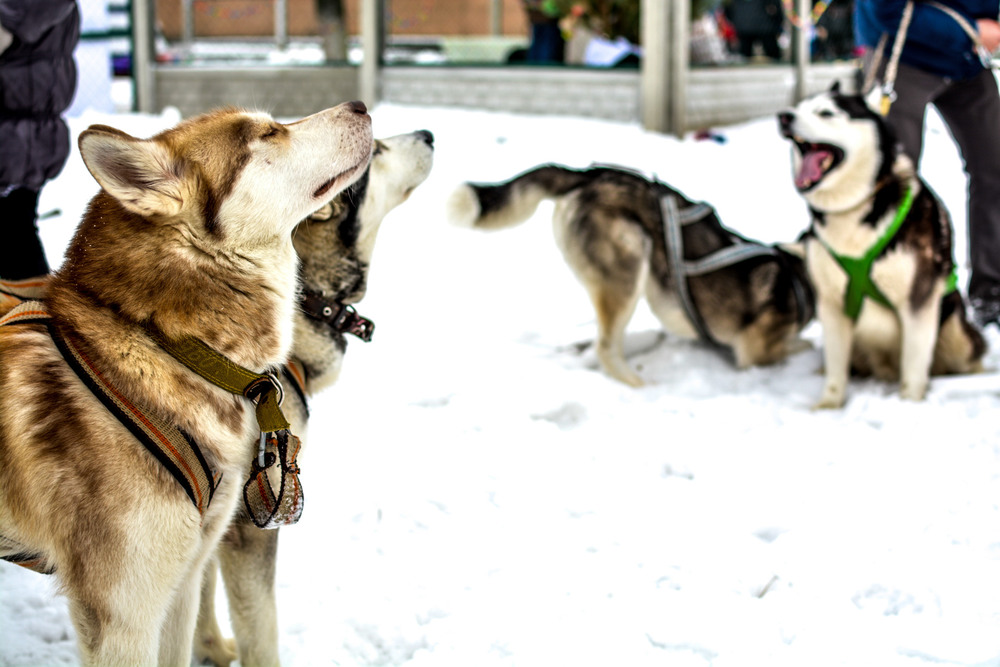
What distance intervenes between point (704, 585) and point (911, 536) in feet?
2.48

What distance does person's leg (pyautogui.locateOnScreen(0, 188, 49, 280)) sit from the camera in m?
3.06

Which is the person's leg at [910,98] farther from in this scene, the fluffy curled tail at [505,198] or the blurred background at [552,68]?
the blurred background at [552,68]

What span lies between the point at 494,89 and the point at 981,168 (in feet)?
16.1

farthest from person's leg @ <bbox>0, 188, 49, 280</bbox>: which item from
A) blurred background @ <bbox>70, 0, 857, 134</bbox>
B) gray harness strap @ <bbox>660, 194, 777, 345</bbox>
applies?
blurred background @ <bbox>70, 0, 857, 134</bbox>

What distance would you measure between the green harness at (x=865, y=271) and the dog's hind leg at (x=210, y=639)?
2897 mm

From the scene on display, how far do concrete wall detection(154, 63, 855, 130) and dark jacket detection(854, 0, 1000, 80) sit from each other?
3.74 meters

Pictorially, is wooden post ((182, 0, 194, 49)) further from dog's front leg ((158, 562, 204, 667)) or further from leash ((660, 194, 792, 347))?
dog's front leg ((158, 562, 204, 667))

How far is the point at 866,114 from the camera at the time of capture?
3.85 metres

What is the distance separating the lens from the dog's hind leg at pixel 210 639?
221 cm

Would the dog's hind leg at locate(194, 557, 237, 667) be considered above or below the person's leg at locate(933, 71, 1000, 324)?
below

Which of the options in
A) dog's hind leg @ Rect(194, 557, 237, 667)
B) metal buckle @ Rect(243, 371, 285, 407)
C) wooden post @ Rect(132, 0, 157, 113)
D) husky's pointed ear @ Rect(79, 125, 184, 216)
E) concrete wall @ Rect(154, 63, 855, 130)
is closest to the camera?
husky's pointed ear @ Rect(79, 125, 184, 216)

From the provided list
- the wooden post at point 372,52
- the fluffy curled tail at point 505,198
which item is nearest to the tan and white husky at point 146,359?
the fluffy curled tail at point 505,198

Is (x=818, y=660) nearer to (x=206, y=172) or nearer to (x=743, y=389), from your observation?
(x=206, y=172)

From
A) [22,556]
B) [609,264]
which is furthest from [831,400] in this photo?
[22,556]
